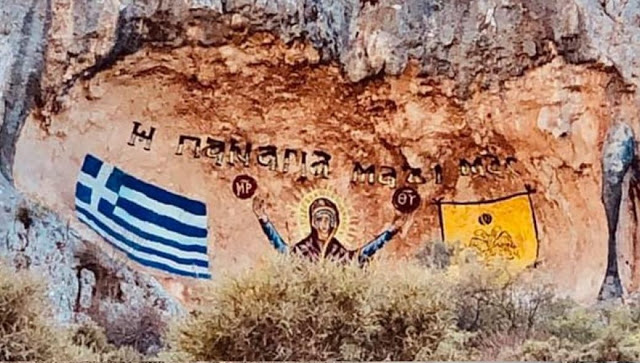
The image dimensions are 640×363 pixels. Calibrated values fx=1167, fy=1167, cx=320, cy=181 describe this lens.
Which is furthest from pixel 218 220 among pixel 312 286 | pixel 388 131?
pixel 312 286

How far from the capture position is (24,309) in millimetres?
8633

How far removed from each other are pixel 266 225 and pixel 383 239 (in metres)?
1.52

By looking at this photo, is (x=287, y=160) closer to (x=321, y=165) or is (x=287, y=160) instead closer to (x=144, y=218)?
(x=321, y=165)

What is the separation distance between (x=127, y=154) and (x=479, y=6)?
4.70m

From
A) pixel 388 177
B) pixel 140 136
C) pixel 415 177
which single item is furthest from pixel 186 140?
pixel 415 177

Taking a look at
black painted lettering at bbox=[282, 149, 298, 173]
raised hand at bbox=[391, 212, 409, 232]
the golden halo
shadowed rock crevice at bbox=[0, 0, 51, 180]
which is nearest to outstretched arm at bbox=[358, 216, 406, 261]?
raised hand at bbox=[391, 212, 409, 232]

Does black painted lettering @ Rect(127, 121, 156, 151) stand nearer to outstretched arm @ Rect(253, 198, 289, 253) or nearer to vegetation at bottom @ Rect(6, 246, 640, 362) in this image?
outstretched arm @ Rect(253, 198, 289, 253)

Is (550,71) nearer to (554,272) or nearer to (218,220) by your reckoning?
(554,272)

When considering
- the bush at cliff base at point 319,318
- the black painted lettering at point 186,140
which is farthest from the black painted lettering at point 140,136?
the bush at cliff base at point 319,318

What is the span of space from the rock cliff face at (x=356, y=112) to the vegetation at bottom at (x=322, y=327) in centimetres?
370

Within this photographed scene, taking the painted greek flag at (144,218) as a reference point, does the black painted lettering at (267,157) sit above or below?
above

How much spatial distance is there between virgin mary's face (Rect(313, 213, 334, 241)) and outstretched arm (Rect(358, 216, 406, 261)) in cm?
49

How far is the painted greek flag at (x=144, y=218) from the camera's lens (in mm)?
13773

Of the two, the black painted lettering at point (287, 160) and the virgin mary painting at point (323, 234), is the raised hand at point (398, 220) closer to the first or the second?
the virgin mary painting at point (323, 234)
